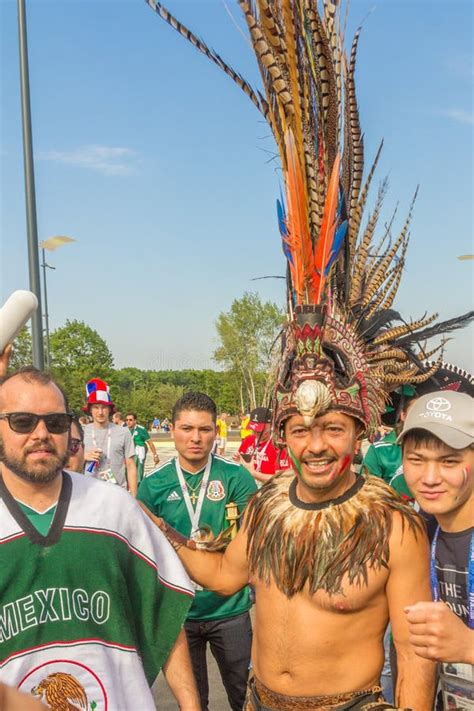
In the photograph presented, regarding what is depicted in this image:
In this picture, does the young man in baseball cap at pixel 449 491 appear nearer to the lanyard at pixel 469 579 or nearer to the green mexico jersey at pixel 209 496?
the lanyard at pixel 469 579

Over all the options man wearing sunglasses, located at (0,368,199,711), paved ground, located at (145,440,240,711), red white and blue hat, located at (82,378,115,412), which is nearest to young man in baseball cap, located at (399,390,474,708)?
man wearing sunglasses, located at (0,368,199,711)

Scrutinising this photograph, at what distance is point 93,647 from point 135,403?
68.1 m

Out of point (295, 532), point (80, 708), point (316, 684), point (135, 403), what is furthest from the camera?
point (135, 403)

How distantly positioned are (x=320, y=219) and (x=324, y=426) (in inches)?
37.6

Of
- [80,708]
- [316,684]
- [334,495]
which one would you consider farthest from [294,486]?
[80,708]

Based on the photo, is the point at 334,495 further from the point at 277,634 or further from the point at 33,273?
the point at 33,273

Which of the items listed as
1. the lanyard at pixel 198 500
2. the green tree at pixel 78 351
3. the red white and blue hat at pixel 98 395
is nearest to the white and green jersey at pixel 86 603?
the lanyard at pixel 198 500

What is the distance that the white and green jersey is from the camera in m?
2.73

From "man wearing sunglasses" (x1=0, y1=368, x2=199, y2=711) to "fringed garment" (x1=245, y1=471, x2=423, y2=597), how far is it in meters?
0.39

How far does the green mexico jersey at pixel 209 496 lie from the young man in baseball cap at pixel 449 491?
5.97ft

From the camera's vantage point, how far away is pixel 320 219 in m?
3.49

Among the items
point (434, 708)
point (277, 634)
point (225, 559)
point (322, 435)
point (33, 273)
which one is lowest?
point (434, 708)

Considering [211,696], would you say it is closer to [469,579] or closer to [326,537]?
[326,537]

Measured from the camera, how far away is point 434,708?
2.88m
